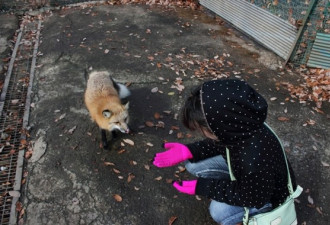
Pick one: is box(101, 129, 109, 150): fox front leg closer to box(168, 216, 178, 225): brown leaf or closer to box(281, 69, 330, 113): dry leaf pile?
box(168, 216, 178, 225): brown leaf

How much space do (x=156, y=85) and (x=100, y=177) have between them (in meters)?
2.53

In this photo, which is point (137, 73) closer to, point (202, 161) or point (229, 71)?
point (229, 71)

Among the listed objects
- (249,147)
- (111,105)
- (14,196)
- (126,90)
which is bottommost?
(14,196)

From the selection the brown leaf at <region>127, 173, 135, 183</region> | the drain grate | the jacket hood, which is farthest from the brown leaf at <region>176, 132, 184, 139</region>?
the drain grate

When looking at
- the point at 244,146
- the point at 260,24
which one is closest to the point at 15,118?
the point at 244,146

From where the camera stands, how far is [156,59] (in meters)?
6.62

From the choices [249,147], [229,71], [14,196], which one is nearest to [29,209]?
[14,196]

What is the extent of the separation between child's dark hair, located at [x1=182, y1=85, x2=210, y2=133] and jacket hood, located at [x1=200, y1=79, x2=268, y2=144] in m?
0.09

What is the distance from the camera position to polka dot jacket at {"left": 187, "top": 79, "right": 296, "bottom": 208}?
205 cm

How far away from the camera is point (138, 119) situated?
4945 millimetres

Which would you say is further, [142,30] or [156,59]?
[142,30]

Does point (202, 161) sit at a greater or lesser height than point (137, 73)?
greater

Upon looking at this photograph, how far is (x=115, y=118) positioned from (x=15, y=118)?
7.66ft

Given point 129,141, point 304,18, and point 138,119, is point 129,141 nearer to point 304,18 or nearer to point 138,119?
point 138,119
